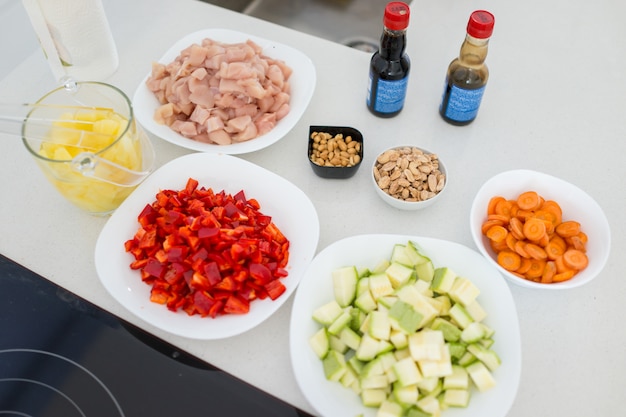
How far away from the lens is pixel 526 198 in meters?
0.96

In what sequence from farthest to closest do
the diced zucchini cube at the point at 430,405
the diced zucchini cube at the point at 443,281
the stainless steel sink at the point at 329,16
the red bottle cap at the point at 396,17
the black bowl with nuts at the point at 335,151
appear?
the stainless steel sink at the point at 329,16 → the black bowl with nuts at the point at 335,151 → the red bottle cap at the point at 396,17 → the diced zucchini cube at the point at 443,281 → the diced zucchini cube at the point at 430,405

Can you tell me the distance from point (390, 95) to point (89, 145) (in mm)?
653

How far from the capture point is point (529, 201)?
37.4 inches

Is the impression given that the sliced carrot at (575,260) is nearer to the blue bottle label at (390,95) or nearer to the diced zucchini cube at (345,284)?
the diced zucchini cube at (345,284)

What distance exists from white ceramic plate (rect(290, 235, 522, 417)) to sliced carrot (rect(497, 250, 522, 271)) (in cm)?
3

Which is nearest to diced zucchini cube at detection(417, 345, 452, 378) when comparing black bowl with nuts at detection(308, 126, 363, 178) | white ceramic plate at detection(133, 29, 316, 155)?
black bowl with nuts at detection(308, 126, 363, 178)

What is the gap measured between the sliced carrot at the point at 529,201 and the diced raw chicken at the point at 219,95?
1.81 feet

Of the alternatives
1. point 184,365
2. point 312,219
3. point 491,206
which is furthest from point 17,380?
point 491,206

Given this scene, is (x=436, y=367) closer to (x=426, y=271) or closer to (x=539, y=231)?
(x=426, y=271)

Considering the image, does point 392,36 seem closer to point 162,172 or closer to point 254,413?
point 162,172

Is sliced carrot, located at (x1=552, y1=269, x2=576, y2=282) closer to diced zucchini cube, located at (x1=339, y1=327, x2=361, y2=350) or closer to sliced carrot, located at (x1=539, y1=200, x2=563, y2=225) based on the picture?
sliced carrot, located at (x1=539, y1=200, x2=563, y2=225)

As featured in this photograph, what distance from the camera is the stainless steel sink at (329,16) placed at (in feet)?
5.63

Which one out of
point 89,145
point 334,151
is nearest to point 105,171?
point 89,145

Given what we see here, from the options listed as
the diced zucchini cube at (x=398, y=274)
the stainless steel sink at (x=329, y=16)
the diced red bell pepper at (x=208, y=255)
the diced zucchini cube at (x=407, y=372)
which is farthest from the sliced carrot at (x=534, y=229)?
the stainless steel sink at (x=329, y=16)
